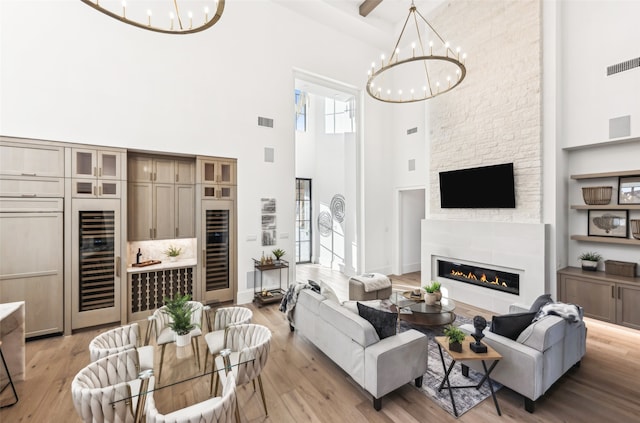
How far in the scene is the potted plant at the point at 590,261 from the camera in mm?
4457

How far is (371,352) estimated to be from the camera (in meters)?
2.53

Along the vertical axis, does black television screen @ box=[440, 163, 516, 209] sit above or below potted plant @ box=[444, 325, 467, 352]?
above

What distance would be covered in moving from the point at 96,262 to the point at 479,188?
266 inches

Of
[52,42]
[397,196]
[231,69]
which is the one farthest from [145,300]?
[397,196]

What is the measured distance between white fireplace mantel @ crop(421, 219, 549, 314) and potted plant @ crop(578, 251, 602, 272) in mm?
797

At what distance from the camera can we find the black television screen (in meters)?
4.92

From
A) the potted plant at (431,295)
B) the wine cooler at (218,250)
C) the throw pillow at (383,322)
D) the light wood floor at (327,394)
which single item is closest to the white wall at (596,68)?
the light wood floor at (327,394)

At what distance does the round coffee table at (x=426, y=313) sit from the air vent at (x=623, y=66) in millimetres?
4399

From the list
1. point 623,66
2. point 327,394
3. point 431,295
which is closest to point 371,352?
point 327,394

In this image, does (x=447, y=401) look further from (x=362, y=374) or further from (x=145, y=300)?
(x=145, y=300)

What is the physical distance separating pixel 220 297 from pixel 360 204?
410cm

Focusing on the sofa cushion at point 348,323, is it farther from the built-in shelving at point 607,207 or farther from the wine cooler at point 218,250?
the built-in shelving at point 607,207

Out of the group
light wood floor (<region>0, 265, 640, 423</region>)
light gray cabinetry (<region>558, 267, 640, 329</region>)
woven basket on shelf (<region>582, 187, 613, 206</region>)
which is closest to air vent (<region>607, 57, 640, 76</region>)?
woven basket on shelf (<region>582, 187, 613, 206</region>)

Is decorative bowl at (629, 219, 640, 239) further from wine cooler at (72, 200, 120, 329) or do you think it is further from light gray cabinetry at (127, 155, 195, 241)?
wine cooler at (72, 200, 120, 329)
